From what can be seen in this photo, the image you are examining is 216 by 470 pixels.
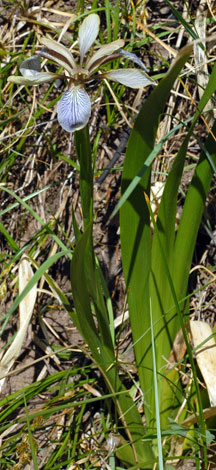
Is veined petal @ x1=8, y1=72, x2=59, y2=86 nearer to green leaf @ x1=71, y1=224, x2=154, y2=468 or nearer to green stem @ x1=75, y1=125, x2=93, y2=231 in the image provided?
green stem @ x1=75, y1=125, x2=93, y2=231

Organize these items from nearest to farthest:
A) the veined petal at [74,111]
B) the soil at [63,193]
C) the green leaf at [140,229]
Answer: the veined petal at [74,111] < the green leaf at [140,229] < the soil at [63,193]

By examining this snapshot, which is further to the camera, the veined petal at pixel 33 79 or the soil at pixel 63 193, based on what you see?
the soil at pixel 63 193

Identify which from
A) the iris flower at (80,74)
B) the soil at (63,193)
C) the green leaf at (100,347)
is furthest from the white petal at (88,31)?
the soil at (63,193)

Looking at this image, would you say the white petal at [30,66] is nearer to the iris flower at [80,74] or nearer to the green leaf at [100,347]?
the iris flower at [80,74]

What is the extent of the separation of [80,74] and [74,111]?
0.10 metres

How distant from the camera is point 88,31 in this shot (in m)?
0.85

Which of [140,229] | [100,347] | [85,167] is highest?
[85,167]

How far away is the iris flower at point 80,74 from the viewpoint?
0.75 m

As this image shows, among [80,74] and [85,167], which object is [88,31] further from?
[85,167]

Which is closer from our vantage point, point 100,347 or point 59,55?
point 59,55

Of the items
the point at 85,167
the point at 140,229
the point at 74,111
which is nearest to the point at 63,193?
the point at 140,229

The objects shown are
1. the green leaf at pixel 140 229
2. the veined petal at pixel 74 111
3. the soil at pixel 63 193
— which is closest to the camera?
the veined petal at pixel 74 111

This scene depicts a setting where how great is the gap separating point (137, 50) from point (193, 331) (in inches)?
30.0

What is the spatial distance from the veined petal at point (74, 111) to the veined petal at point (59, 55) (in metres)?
0.08
